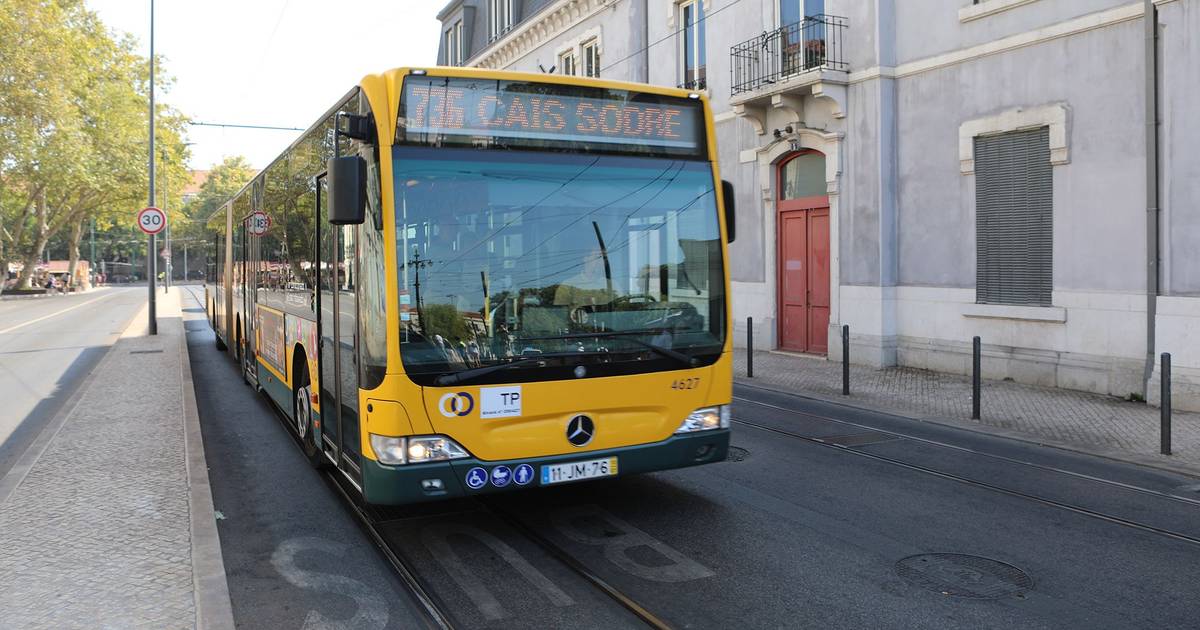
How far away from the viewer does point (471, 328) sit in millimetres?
4992

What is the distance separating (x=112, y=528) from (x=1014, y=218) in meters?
11.7

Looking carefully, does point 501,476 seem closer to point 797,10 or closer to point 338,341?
point 338,341

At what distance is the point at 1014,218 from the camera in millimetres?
12766

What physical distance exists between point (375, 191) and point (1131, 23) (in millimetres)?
10205

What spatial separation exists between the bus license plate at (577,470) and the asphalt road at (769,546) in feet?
1.44

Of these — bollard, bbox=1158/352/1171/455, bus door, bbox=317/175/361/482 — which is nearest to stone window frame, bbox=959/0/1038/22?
bollard, bbox=1158/352/1171/455

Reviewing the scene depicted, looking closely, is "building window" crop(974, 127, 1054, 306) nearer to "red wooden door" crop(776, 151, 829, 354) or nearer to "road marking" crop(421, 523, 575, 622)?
"red wooden door" crop(776, 151, 829, 354)

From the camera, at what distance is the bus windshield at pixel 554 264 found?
495cm

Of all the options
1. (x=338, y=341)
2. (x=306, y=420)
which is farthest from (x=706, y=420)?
(x=306, y=420)

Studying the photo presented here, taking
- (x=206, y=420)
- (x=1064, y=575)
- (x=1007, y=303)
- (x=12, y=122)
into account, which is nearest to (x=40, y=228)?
(x=12, y=122)

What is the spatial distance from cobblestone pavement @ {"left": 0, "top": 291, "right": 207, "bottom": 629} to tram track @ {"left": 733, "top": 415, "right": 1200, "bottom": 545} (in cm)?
547

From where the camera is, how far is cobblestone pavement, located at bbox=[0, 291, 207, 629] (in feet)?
14.0

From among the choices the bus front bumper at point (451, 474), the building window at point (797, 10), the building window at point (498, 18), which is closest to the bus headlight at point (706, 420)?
the bus front bumper at point (451, 474)

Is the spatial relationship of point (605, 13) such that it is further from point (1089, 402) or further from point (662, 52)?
point (1089, 402)
